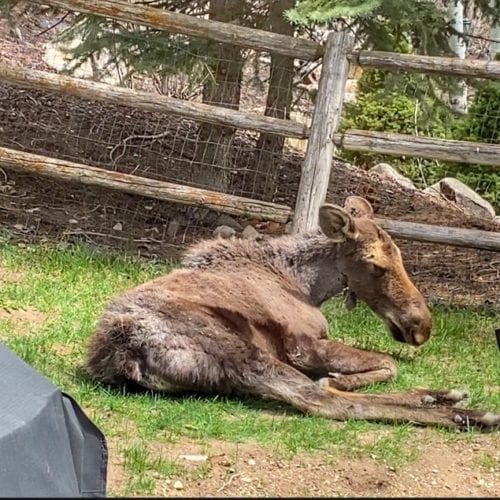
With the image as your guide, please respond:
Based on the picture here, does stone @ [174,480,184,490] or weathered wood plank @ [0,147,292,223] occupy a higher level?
weathered wood plank @ [0,147,292,223]

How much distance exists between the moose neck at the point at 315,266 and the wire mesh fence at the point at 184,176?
2.39 m

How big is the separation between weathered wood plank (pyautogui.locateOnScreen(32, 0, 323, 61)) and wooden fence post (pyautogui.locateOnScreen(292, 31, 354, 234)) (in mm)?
187

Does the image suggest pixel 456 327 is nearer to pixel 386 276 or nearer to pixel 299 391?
pixel 386 276

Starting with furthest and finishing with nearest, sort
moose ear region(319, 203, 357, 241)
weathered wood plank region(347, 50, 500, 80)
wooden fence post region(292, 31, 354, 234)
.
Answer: wooden fence post region(292, 31, 354, 234)
weathered wood plank region(347, 50, 500, 80)
moose ear region(319, 203, 357, 241)

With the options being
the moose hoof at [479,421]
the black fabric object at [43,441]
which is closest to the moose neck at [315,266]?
the moose hoof at [479,421]

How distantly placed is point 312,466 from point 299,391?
72cm

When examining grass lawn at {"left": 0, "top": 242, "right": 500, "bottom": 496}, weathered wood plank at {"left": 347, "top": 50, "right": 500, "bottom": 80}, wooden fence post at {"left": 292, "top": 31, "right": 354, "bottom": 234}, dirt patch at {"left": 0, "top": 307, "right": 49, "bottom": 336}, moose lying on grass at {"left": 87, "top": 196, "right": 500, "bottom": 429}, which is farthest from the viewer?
wooden fence post at {"left": 292, "top": 31, "right": 354, "bottom": 234}

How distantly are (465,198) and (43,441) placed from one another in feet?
24.1

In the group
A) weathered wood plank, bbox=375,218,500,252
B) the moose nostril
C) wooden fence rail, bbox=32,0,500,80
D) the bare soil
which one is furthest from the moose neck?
wooden fence rail, bbox=32,0,500,80

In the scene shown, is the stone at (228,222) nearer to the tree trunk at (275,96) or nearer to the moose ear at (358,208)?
the tree trunk at (275,96)

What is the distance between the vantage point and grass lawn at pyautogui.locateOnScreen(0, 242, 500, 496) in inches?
187

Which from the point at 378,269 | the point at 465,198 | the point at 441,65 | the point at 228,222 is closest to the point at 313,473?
the point at 378,269

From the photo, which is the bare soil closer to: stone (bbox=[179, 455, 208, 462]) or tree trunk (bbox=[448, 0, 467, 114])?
tree trunk (bbox=[448, 0, 467, 114])

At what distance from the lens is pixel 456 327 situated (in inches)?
288
